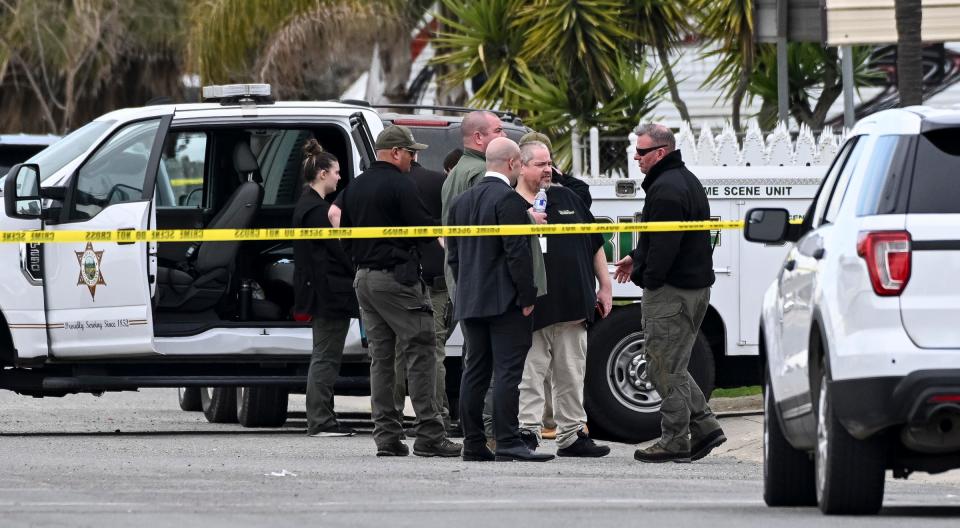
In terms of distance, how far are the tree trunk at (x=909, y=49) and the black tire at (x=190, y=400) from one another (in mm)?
5878

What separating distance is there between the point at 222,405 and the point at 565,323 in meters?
3.96

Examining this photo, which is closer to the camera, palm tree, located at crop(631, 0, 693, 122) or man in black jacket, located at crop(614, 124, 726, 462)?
man in black jacket, located at crop(614, 124, 726, 462)

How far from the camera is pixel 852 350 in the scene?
734 cm

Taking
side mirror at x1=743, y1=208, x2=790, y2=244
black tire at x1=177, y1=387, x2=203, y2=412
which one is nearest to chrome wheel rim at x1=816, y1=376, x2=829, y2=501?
side mirror at x1=743, y1=208, x2=790, y2=244


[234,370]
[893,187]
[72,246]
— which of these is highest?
[893,187]

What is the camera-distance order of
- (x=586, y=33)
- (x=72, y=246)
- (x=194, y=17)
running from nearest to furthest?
1. (x=72, y=246)
2. (x=586, y=33)
3. (x=194, y=17)

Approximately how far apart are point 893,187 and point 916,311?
482 millimetres

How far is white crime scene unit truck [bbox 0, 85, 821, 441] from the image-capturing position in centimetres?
1238

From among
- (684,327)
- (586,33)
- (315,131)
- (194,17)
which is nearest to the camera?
(684,327)

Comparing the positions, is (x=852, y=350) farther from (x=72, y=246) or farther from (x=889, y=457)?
(x=72, y=246)

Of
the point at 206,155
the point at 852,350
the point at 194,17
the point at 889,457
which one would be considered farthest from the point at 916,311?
the point at 194,17

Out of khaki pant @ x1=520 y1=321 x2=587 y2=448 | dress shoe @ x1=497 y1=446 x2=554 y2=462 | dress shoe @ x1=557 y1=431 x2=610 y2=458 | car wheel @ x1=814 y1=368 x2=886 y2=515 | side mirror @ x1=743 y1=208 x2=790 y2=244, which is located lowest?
dress shoe @ x1=557 y1=431 x2=610 y2=458

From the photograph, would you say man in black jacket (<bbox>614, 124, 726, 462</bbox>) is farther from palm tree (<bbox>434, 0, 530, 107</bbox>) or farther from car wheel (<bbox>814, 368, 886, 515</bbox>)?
palm tree (<bbox>434, 0, 530, 107</bbox>)

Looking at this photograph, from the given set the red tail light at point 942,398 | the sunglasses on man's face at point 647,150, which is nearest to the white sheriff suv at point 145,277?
the sunglasses on man's face at point 647,150
